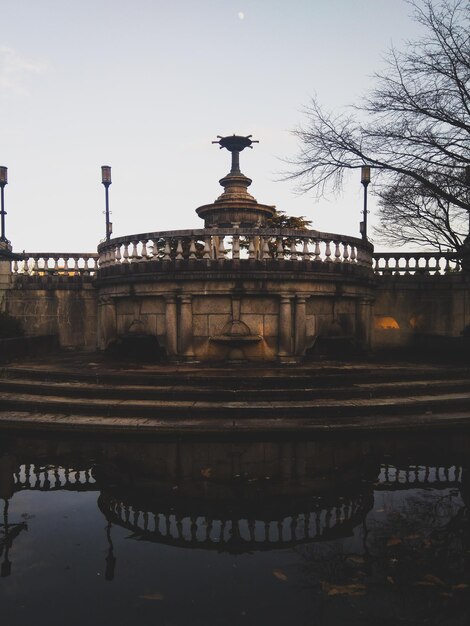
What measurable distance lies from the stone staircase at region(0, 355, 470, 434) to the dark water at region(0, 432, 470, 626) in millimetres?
715

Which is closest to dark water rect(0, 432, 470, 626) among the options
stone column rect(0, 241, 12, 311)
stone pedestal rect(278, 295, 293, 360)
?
stone pedestal rect(278, 295, 293, 360)

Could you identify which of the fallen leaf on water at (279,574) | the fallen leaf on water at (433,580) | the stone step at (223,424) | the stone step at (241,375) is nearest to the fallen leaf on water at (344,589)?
the fallen leaf on water at (279,574)

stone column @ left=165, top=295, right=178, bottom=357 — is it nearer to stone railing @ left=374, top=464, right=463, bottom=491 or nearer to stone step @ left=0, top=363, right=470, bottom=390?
stone step @ left=0, top=363, right=470, bottom=390

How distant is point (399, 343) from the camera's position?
1645cm

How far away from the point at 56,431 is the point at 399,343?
40.9 feet

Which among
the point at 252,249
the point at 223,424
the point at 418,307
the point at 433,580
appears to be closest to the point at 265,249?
the point at 252,249

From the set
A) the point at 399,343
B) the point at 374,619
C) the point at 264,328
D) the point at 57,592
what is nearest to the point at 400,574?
the point at 374,619

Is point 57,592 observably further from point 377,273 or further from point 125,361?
point 377,273

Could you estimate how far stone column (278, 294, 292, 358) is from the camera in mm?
11914

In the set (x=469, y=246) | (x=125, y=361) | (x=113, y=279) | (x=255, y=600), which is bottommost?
(x=255, y=600)

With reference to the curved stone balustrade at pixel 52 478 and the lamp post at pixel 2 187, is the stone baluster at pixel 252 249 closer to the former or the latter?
the curved stone balustrade at pixel 52 478

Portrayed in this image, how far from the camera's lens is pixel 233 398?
8758 millimetres

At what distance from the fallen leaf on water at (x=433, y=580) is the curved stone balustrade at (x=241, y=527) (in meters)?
0.92

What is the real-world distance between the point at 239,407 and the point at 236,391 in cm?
58
